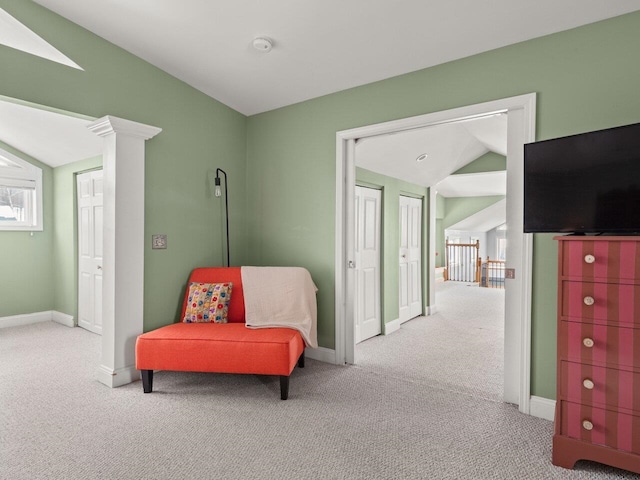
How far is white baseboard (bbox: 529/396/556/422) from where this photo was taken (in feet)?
7.55

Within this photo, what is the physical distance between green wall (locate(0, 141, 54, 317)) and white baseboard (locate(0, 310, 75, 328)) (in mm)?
53

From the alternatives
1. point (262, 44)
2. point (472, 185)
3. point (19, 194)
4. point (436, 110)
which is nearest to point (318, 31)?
point (262, 44)

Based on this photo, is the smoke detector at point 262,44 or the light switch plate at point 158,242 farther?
the light switch plate at point 158,242

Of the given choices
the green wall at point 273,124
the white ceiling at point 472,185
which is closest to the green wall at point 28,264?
the green wall at point 273,124

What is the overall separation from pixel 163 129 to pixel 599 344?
339cm

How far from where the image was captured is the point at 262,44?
264cm

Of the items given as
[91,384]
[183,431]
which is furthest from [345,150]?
[91,384]

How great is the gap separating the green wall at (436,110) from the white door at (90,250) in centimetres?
184

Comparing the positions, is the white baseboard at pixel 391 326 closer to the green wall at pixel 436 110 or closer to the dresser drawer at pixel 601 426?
the green wall at pixel 436 110

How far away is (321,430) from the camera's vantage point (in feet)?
7.16

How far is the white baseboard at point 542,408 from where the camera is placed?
2301 mm

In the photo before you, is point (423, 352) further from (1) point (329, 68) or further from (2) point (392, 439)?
(1) point (329, 68)

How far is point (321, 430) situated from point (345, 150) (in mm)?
2234

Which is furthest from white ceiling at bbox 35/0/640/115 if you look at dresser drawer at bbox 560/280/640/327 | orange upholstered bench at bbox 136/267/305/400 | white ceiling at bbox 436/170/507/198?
white ceiling at bbox 436/170/507/198
